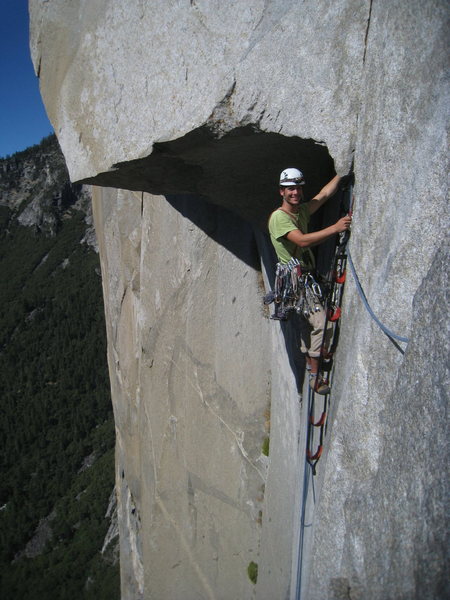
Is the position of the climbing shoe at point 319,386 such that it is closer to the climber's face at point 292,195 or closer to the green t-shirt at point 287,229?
the green t-shirt at point 287,229

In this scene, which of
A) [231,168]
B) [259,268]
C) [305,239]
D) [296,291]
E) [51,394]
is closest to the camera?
[305,239]

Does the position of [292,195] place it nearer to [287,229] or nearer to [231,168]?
[287,229]

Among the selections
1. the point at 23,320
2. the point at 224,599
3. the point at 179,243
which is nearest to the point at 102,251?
the point at 179,243

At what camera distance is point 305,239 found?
2826 mm

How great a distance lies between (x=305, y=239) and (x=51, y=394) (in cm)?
4317

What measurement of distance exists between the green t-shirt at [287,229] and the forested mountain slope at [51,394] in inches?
878

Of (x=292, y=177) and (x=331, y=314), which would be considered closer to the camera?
(x=292, y=177)

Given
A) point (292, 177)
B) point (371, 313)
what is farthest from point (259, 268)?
point (371, 313)

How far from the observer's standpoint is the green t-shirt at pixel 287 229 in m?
2.96

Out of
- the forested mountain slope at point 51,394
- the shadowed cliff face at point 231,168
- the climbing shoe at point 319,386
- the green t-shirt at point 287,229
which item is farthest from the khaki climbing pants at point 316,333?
the forested mountain slope at point 51,394

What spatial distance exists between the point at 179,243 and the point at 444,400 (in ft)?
14.3

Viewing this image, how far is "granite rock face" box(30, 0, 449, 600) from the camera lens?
71.3 inches

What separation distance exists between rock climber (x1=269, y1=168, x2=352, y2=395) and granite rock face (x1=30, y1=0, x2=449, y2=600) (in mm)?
222

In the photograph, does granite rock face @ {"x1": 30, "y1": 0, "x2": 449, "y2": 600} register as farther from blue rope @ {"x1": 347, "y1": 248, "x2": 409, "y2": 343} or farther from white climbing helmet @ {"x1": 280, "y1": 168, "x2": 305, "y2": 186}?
white climbing helmet @ {"x1": 280, "y1": 168, "x2": 305, "y2": 186}
